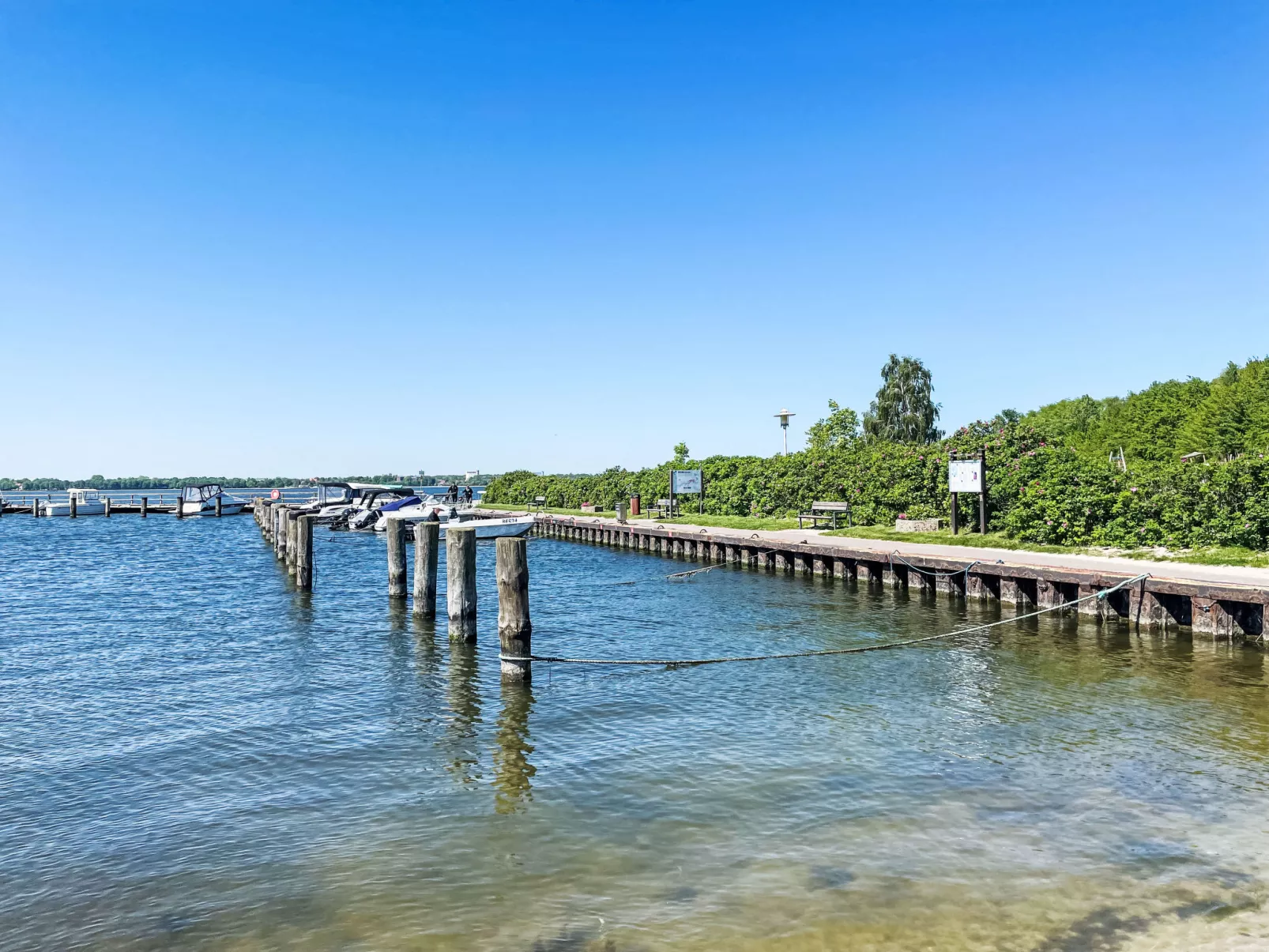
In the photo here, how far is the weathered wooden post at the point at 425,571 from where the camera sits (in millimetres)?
21859

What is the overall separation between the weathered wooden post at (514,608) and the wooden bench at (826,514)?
78.6 feet

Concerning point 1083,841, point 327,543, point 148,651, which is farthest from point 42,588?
point 1083,841

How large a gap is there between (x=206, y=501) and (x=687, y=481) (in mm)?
69487

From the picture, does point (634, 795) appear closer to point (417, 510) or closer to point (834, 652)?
point (834, 652)

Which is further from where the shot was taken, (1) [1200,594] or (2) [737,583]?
(2) [737,583]

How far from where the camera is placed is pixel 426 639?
19812mm

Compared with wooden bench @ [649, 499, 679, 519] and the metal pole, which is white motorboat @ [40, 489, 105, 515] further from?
the metal pole

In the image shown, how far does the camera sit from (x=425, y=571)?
2202cm

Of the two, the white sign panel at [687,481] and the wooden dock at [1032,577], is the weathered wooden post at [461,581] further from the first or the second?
the white sign panel at [687,481]

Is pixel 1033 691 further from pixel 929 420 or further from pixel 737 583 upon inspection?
pixel 929 420

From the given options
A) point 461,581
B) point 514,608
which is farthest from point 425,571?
point 514,608

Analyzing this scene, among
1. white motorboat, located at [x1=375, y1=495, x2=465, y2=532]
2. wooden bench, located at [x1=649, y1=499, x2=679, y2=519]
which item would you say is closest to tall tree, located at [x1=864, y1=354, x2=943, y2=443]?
wooden bench, located at [x1=649, y1=499, x2=679, y2=519]

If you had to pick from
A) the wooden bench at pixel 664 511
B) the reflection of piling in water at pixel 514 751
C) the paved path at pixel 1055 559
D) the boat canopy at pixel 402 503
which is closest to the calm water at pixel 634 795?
the reflection of piling in water at pixel 514 751

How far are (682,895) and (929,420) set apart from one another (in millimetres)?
80902
